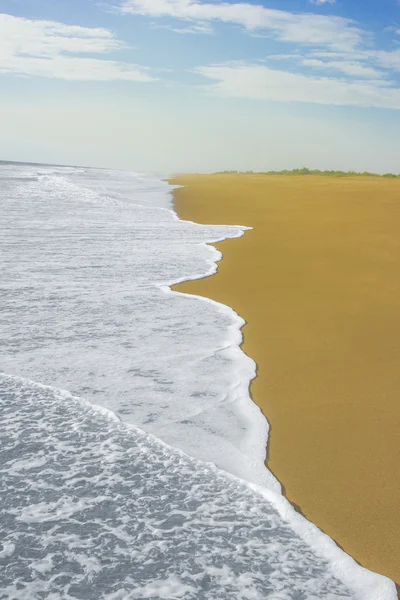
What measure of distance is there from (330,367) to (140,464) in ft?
6.90

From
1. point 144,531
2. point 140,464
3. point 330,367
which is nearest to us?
point 144,531

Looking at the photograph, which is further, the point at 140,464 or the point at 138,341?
the point at 138,341

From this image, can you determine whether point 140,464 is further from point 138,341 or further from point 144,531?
point 138,341

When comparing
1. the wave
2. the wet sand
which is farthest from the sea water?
the wet sand

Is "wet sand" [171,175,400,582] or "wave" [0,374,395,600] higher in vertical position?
"wet sand" [171,175,400,582]

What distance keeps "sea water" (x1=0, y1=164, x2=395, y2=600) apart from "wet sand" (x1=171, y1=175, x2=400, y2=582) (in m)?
0.15

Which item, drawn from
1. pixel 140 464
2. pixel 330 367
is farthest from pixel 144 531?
pixel 330 367

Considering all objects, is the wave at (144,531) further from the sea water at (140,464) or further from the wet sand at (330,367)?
the wet sand at (330,367)

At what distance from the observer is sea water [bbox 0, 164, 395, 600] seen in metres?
2.42

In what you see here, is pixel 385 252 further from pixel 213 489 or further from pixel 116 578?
pixel 116 578

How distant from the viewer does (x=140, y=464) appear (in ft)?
10.6

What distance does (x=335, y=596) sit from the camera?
93.4 inches

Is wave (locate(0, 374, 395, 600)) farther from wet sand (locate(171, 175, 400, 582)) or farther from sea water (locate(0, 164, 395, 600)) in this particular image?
wet sand (locate(171, 175, 400, 582))

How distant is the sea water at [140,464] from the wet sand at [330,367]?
15 centimetres
